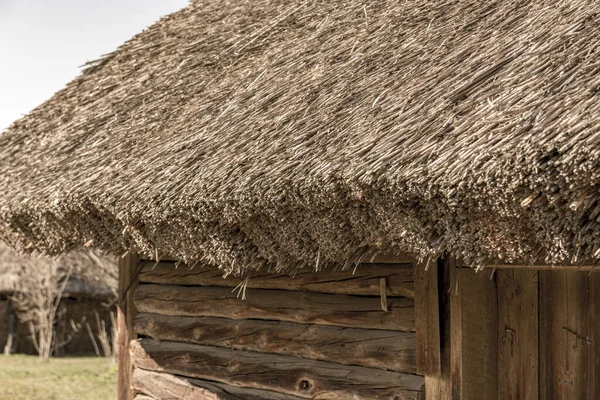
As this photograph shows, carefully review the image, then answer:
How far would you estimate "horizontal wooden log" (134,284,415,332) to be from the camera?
4004mm

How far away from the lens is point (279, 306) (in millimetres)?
4641

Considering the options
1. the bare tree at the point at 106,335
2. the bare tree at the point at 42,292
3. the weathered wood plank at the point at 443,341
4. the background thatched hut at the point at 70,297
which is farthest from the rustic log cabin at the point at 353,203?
the bare tree at the point at 106,335

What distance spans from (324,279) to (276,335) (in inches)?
21.2

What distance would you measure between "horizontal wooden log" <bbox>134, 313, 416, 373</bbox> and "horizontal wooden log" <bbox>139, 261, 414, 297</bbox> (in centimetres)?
22

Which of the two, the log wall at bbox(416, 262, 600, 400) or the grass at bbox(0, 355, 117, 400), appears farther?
the grass at bbox(0, 355, 117, 400)

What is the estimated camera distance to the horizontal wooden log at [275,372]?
Answer: 13.0ft

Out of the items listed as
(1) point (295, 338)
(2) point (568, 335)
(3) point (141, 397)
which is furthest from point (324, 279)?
(3) point (141, 397)

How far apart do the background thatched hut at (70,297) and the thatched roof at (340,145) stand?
1188cm

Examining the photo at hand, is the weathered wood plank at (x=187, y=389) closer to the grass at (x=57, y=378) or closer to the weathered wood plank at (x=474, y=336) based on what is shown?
the weathered wood plank at (x=474, y=336)

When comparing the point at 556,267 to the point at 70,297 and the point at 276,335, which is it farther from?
the point at 70,297

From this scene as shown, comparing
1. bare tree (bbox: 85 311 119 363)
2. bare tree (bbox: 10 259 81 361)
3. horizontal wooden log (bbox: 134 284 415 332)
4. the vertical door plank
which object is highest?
bare tree (bbox: 10 259 81 361)

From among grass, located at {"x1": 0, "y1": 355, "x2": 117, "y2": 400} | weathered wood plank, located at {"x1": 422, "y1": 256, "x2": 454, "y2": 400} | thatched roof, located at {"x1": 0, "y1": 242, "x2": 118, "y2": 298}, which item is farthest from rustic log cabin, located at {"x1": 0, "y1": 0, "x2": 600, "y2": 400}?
thatched roof, located at {"x1": 0, "y1": 242, "x2": 118, "y2": 298}

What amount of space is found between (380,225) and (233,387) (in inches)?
85.5

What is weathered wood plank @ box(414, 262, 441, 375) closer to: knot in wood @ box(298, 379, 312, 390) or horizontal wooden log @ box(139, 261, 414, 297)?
horizontal wooden log @ box(139, 261, 414, 297)
